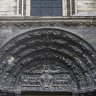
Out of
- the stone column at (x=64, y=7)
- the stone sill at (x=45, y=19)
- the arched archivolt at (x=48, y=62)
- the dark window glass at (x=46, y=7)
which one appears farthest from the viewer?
the dark window glass at (x=46, y=7)

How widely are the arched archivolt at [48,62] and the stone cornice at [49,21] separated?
202mm

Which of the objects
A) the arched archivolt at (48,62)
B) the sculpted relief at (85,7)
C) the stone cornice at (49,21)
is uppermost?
the sculpted relief at (85,7)

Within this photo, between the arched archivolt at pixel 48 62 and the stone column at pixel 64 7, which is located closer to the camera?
the arched archivolt at pixel 48 62

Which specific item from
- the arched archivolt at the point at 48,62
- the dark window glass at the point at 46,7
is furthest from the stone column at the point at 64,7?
the arched archivolt at the point at 48,62

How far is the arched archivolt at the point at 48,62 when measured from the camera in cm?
945

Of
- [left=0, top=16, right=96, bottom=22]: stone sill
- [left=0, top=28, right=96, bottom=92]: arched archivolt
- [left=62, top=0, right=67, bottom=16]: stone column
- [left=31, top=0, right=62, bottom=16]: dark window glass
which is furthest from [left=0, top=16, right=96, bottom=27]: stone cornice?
[left=31, top=0, right=62, bottom=16]: dark window glass

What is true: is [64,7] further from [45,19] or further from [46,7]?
[45,19]

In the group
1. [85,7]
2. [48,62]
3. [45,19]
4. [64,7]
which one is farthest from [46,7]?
[48,62]

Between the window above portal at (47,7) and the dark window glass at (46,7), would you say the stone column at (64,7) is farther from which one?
the dark window glass at (46,7)

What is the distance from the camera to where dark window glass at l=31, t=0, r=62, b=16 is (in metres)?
10.3

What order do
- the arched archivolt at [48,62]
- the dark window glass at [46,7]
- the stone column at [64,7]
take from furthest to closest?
the dark window glass at [46,7] → the stone column at [64,7] → the arched archivolt at [48,62]

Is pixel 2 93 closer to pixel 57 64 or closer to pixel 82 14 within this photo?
pixel 57 64

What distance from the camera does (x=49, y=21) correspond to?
9602 millimetres

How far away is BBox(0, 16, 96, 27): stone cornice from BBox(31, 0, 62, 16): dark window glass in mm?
725
